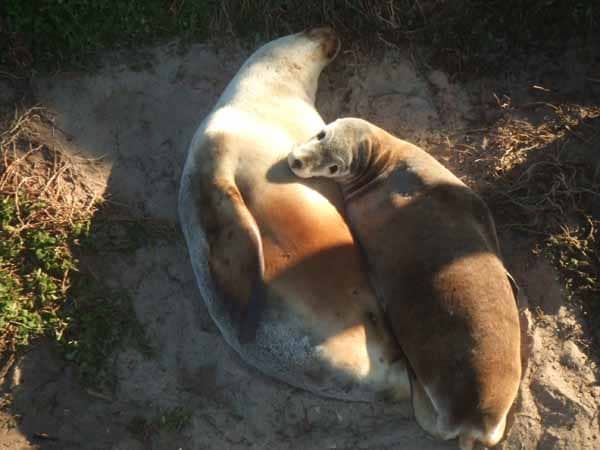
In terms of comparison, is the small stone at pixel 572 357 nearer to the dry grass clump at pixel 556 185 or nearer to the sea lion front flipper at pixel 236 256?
the dry grass clump at pixel 556 185

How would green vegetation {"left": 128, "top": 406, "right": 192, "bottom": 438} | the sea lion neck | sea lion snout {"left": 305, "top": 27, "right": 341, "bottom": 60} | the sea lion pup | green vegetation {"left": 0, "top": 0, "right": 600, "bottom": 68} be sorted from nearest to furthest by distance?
the sea lion pup, green vegetation {"left": 128, "top": 406, "right": 192, "bottom": 438}, the sea lion neck, sea lion snout {"left": 305, "top": 27, "right": 341, "bottom": 60}, green vegetation {"left": 0, "top": 0, "right": 600, "bottom": 68}

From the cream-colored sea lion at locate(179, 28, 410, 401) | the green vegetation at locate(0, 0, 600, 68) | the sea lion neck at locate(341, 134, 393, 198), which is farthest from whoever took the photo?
the green vegetation at locate(0, 0, 600, 68)

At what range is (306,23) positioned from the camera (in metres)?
4.87

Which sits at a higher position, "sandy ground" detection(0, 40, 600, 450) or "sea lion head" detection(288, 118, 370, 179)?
"sea lion head" detection(288, 118, 370, 179)

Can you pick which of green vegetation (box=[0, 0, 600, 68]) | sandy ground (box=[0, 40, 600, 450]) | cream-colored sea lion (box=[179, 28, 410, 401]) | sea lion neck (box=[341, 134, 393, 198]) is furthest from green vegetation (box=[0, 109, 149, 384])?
sea lion neck (box=[341, 134, 393, 198])

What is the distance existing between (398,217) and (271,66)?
1.46 meters

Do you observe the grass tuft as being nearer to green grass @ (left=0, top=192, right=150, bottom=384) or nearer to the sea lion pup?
the sea lion pup

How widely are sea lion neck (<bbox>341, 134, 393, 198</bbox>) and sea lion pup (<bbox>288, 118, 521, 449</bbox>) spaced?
0.02m

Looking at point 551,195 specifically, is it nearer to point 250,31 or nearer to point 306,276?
point 306,276

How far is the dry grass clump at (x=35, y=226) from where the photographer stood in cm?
426

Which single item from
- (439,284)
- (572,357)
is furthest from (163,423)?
(572,357)

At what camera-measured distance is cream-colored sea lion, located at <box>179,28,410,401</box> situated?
3.59 m

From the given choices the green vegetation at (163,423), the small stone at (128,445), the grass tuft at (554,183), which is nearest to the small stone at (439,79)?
the grass tuft at (554,183)

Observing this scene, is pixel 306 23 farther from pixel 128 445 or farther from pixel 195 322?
pixel 128 445
